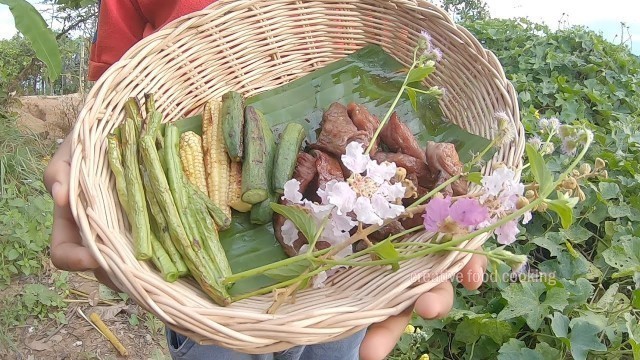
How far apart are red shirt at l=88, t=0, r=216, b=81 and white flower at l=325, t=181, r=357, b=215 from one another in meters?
1.13

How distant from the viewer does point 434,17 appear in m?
2.16

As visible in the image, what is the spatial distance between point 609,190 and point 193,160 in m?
2.09

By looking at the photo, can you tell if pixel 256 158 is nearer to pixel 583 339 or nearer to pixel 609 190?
pixel 583 339

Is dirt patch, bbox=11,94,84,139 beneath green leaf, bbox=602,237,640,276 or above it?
above

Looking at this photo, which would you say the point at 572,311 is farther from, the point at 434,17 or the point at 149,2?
the point at 149,2

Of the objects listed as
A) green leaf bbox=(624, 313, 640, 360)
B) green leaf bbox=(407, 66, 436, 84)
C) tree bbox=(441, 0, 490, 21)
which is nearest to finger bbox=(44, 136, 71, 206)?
green leaf bbox=(407, 66, 436, 84)

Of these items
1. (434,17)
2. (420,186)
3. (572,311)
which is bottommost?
(572,311)

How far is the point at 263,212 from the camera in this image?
191 centimetres

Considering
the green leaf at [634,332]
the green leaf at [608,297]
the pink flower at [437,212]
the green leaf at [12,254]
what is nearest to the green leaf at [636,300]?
the green leaf at [634,332]

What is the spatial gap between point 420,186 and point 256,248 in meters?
0.58

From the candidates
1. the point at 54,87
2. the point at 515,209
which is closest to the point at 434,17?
the point at 515,209

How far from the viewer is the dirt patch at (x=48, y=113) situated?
4.67 m

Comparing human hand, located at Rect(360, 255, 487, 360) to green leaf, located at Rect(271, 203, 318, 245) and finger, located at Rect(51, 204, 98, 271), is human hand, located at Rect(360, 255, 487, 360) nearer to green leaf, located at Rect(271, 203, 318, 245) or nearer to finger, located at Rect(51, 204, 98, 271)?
green leaf, located at Rect(271, 203, 318, 245)

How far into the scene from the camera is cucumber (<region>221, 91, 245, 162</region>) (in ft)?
6.42
